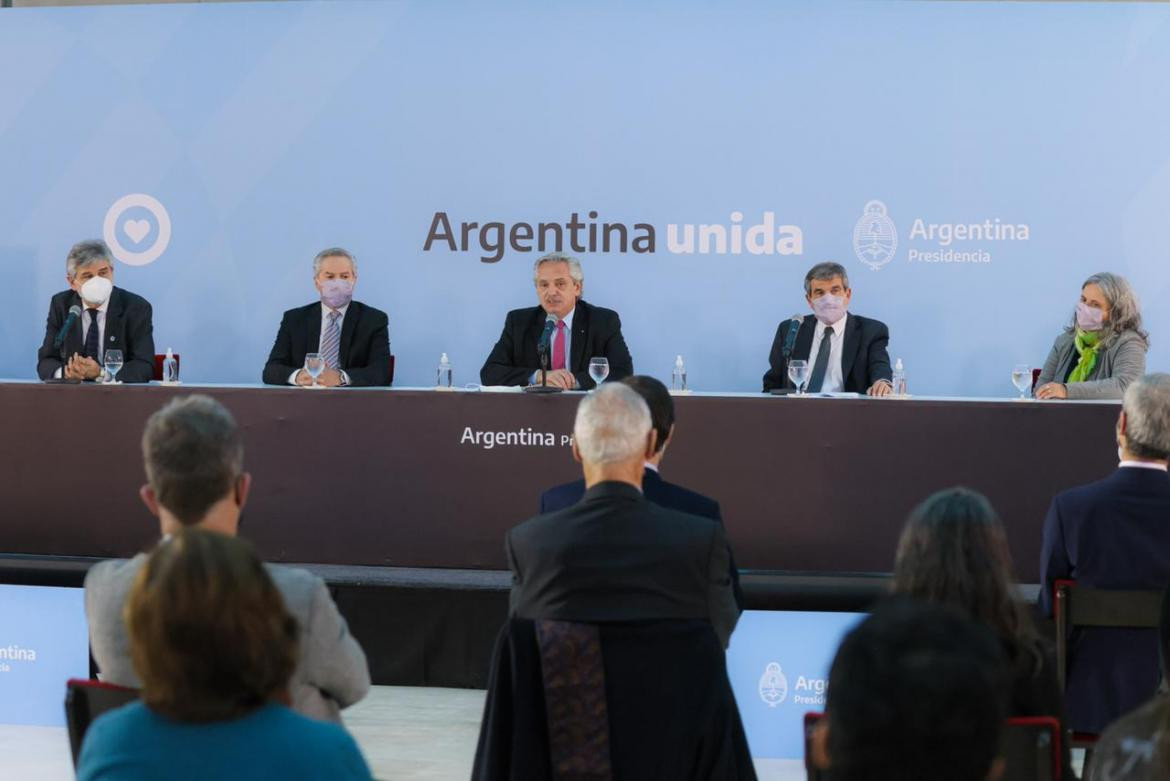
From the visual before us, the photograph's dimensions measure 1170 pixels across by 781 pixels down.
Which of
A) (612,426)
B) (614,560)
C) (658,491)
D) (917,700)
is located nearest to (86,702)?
(614,560)

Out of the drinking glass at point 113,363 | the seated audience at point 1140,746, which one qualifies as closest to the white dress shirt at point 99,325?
the drinking glass at point 113,363

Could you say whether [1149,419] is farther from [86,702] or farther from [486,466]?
[86,702]

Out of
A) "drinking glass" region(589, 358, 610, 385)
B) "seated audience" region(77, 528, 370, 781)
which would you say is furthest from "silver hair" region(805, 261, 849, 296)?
"seated audience" region(77, 528, 370, 781)

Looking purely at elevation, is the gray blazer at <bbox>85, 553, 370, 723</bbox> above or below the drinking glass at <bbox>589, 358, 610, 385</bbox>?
below

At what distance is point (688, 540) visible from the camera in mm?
2490

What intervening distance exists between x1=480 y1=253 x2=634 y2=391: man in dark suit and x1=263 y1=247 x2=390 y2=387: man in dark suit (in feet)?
1.62

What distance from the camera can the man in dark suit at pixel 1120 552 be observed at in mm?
3098

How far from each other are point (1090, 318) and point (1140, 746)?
4.07 metres

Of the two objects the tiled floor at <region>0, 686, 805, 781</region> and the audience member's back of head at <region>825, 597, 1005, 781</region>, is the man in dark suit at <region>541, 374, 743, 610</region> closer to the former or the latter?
the tiled floor at <region>0, 686, 805, 781</region>

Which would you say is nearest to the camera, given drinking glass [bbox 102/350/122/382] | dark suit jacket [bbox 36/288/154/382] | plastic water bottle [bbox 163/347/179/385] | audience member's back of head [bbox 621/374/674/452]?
audience member's back of head [bbox 621/374/674/452]

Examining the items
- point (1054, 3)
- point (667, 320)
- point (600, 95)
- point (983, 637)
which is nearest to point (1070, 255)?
point (1054, 3)

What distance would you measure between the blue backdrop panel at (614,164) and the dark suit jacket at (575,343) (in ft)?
3.63

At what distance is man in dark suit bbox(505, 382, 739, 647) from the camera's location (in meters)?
2.45

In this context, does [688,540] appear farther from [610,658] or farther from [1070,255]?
[1070,255]
